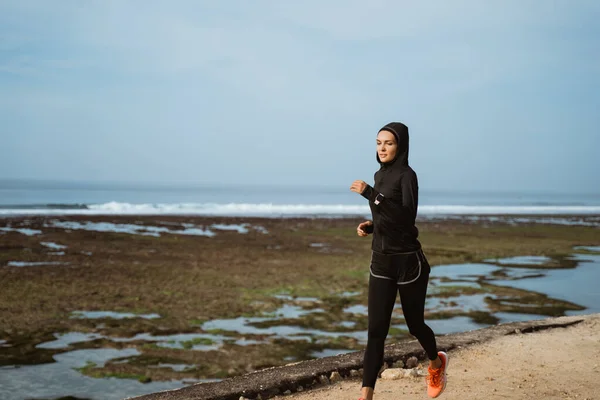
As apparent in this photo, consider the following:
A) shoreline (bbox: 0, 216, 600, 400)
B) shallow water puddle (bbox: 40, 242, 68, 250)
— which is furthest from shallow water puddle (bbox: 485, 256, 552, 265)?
shallow water puddle (bbox: 40, 242, 68, 250)

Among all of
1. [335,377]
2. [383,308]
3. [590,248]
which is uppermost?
[383,308]

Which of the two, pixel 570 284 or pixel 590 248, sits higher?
pixel 590 248

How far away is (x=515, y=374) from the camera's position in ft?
18.1

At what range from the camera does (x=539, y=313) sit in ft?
37.8

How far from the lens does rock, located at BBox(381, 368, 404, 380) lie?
547 cm

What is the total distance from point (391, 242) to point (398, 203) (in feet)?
0.88

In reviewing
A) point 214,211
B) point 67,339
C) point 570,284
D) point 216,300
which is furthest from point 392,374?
point 214,211

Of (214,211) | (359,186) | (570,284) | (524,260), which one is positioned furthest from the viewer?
(214,211)

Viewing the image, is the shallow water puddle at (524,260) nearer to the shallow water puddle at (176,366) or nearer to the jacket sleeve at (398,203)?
the shallow water puddle at (176,366)

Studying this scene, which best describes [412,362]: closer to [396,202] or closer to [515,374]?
[515,374]

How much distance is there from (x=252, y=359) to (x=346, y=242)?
1911 centimetres

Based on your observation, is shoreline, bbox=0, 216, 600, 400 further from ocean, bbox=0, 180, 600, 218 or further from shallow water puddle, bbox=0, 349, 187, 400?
ocean, bbox=0, 180, 600, 218

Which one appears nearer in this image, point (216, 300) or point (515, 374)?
point (515, 374)

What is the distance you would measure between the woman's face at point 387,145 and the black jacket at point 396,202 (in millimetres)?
26
